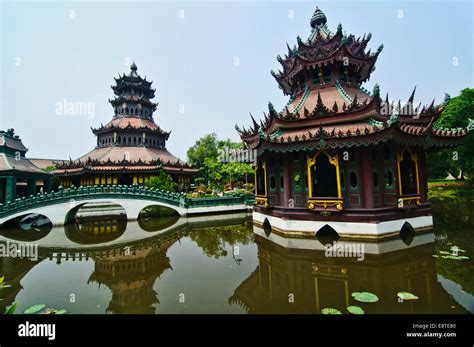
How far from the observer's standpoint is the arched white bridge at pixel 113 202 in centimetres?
1666

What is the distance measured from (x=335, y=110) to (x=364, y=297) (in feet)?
29.2

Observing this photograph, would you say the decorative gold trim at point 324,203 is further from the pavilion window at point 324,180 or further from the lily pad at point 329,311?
the lily pad at point 329,311

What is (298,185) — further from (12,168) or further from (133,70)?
(133,70)

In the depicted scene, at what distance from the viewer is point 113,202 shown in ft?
60.8

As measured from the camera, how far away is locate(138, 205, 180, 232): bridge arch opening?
1762cm

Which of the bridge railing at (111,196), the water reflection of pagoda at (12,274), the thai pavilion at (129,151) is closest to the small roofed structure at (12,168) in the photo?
the bridge railing at (111,196)

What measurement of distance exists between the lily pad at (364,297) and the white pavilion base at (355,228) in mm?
5197

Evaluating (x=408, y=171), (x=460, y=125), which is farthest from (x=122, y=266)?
(x=460, y=125)

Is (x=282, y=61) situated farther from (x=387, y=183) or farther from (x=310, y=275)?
(x=310, y=275)

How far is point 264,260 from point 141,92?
35.8 m

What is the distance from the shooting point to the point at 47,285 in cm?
721

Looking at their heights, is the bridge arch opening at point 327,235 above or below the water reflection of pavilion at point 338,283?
above

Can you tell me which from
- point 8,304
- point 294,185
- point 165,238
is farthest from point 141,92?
point 8,304

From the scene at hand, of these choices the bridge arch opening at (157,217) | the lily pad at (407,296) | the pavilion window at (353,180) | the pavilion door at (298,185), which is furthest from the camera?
the bridge arch opening at (157,217)
